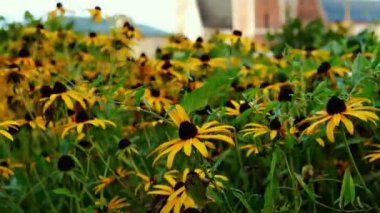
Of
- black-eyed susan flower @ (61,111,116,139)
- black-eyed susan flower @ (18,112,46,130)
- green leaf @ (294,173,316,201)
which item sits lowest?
green leaf @ (294,173,316,201)

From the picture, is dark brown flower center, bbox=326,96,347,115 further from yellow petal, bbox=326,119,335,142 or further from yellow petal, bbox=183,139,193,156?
yellow petal, bbox=183,139,193,156

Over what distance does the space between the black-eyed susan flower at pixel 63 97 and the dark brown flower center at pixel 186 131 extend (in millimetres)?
337

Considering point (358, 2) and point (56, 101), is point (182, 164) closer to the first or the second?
point (56, 101)

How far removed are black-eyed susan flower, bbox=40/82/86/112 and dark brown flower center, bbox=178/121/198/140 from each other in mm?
337

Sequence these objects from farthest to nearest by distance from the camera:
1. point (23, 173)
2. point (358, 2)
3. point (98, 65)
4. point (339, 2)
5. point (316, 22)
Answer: point (339, 2)
point (358, 2)
point (316, 22)
point (98, 65)
point (23, 173)

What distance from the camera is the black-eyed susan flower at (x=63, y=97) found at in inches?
41.5

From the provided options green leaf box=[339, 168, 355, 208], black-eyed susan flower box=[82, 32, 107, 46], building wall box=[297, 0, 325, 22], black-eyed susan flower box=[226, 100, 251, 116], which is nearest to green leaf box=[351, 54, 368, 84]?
black-eyed susan flower box=[226, 100, 251, 116]

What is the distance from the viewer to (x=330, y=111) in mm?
840

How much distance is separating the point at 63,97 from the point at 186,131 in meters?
0.36

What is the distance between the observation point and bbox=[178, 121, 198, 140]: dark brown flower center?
76 cm

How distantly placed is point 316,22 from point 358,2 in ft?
26.7

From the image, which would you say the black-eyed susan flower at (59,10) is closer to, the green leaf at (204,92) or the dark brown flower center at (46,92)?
the dark brown flower center at (46,92)

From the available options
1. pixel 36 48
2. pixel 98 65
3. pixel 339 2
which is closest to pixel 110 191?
pixel 36 48

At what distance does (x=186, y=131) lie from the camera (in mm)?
762
